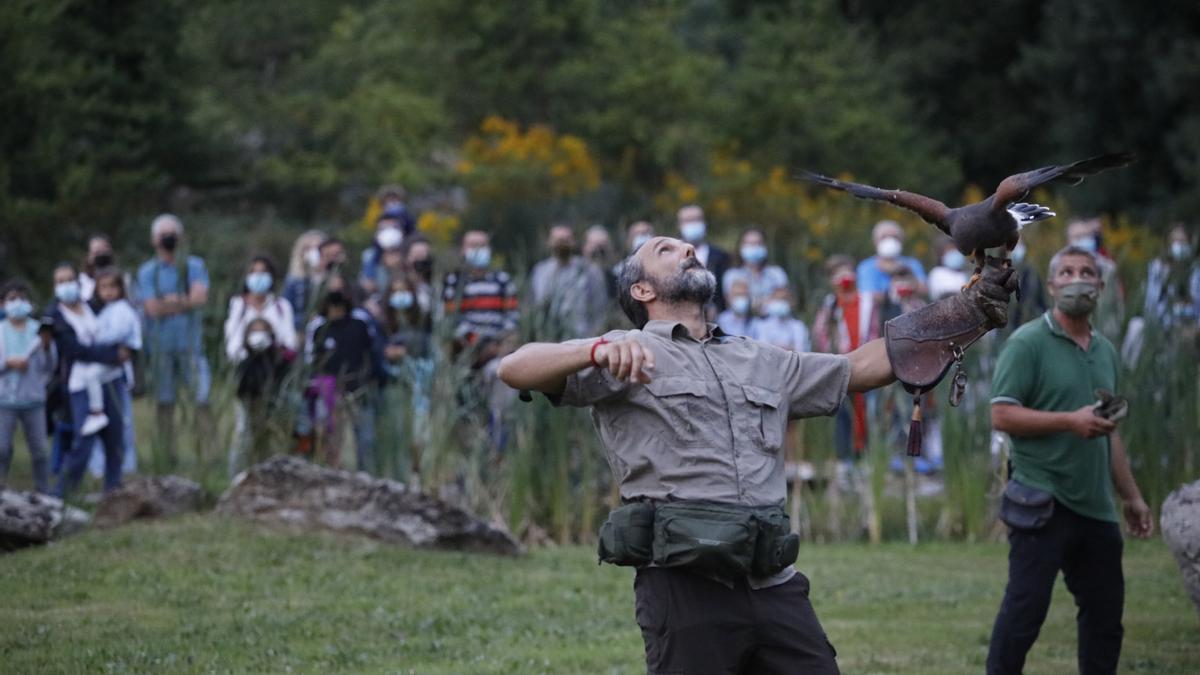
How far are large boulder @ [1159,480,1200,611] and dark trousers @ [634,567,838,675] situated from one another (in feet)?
10.9

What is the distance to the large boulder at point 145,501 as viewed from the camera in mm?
10992

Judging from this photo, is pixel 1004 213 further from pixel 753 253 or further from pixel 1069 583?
pixel 753 253

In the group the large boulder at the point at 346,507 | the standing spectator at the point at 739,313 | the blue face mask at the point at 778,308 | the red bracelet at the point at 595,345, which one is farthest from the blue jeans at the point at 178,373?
the red bracelet at the point at 595,345

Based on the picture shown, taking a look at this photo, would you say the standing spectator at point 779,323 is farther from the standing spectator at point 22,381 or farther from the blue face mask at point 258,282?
the standing spectator at point 22,381

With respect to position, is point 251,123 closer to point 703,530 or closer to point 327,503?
point 327,503

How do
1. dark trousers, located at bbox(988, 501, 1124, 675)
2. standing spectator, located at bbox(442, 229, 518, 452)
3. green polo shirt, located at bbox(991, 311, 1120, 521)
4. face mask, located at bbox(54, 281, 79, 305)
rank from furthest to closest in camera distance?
face mask, located at bbox(54, 281, 79, 305)
standing spectator, located at bbox(442, 229, 518, 452)
green polo shirt, located at bbox(991, 311, 1120, 521)
dark trousers, located at bbox(988, 501, 1124, 675)

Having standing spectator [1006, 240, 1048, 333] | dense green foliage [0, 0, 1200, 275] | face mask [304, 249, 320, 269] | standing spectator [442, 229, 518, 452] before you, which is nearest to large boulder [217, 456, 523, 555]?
standing spectator [442, 229, 518, 452]

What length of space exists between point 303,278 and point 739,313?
360 centimetres

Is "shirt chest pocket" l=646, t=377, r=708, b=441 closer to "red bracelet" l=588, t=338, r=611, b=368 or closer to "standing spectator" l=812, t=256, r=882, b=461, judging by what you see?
"red bracelet" l=588, t=338, r=611, b=368

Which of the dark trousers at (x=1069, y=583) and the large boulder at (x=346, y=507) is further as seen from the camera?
the large boulder at (x=346, y=507)

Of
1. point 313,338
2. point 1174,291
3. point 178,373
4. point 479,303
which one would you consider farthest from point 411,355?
point 1174,291

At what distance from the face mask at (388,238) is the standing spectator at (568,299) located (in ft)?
4.48

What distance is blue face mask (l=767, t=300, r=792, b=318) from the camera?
1399 cm

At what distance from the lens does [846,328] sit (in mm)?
14172
